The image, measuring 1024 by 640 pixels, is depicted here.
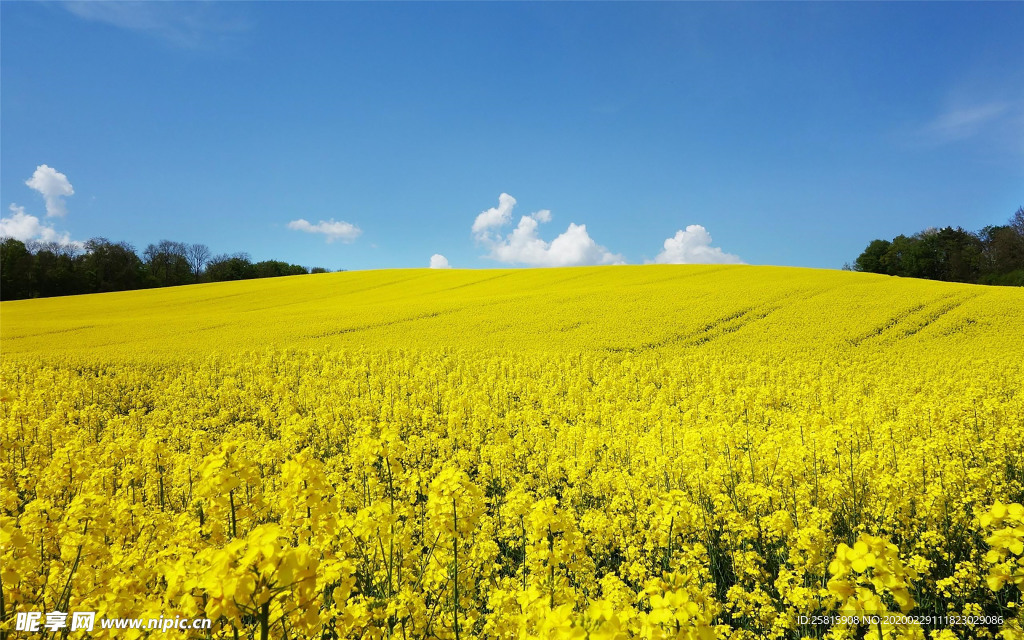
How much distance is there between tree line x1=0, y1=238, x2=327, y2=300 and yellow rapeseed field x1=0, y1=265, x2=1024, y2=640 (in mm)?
31882

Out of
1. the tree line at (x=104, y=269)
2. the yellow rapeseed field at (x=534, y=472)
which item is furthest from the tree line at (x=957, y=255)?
the tree line at (x=104, y=269)

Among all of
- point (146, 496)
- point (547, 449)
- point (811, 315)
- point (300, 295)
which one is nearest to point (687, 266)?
point (811, 315)

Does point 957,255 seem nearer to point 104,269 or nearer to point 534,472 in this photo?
point 534,472

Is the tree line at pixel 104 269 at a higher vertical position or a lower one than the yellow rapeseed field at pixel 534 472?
higher

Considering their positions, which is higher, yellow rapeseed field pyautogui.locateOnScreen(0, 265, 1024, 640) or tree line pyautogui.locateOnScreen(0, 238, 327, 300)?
tree line pyautogui.locateOnScreen(0, 238, 327, 300)

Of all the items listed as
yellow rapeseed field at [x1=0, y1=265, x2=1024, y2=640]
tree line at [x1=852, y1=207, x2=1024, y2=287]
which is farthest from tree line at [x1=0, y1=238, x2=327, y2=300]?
tree line at [x1=852, y1=207, x2=1024, y2=287]

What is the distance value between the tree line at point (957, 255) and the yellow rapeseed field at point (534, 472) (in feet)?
133

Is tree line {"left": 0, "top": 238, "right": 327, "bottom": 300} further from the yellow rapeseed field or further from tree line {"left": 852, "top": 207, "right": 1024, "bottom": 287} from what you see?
tree line {"left": 852, "top": 207, "right": 1024, "bottom": 287}

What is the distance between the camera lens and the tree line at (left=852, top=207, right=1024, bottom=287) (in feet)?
165

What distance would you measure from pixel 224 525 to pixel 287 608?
2286mm

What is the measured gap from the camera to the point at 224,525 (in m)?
3.86

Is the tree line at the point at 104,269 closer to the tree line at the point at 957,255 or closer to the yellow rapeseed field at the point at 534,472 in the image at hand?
the yellow rapeseed field at the point at 534,472

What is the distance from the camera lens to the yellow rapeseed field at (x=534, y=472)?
2705mm

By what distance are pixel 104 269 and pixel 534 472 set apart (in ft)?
219
